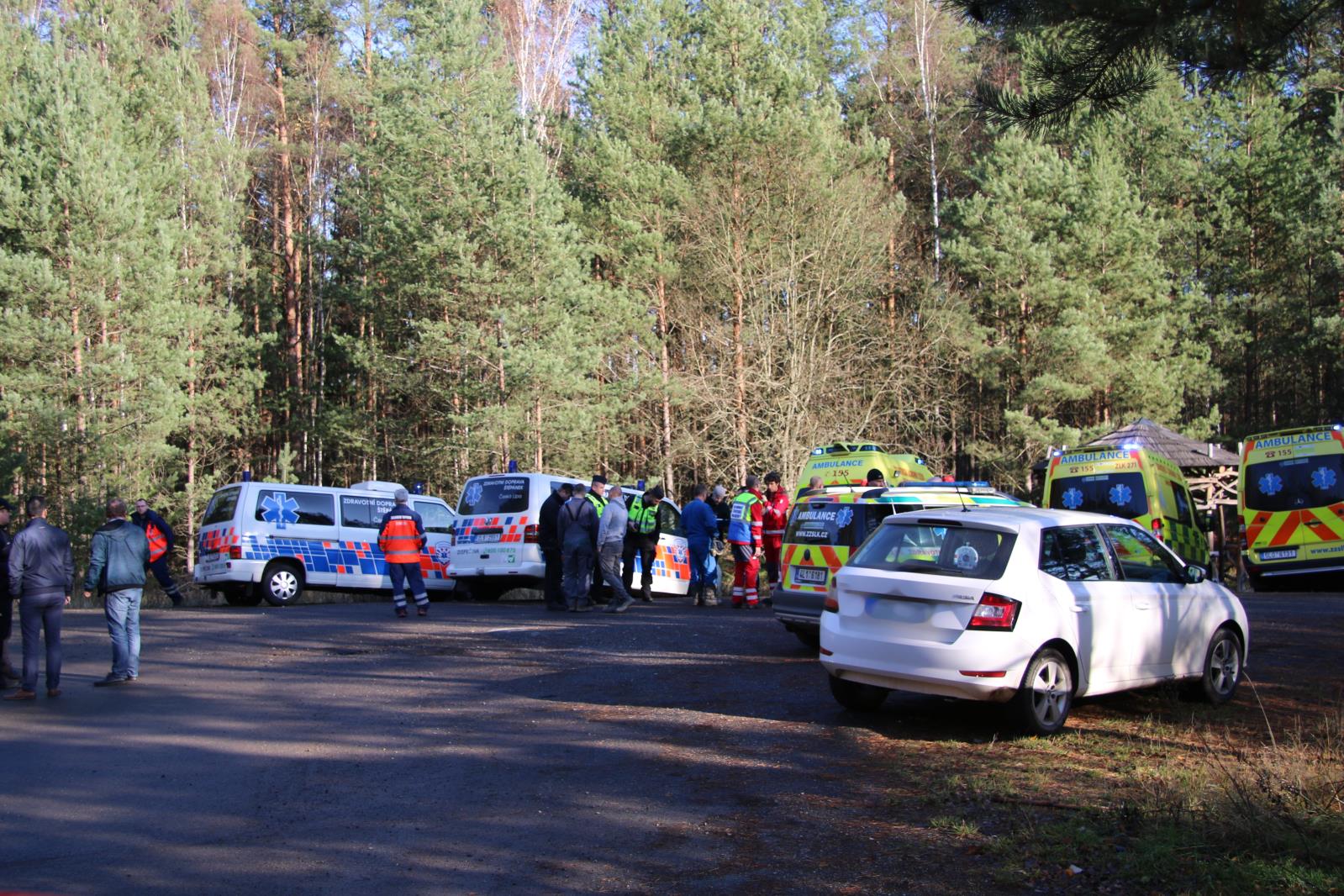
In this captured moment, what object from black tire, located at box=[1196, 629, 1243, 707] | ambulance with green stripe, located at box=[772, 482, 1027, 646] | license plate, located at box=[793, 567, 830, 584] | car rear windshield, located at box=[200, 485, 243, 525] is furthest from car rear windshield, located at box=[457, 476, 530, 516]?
black tire, located at box=[1196, 629, 1243, 707]

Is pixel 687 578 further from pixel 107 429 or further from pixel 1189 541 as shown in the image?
pixel 107 429

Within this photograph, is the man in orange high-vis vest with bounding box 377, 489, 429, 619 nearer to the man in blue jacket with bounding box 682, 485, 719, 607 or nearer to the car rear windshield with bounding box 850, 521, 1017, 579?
the man in blue jacket with bounding box 682, 485, 719, 607

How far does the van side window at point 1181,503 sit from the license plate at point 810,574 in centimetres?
999

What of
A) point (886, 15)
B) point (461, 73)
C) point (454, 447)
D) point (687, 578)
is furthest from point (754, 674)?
point (886, 15)

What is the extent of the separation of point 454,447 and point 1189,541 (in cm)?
2041

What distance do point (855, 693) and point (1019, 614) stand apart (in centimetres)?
163

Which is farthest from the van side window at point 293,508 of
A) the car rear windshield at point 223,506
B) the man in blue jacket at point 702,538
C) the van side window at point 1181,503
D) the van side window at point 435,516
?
the van side window at point 1181,503

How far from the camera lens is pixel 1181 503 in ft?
63.4

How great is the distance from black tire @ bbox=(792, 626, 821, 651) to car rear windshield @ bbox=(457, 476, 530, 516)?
23.5 ft

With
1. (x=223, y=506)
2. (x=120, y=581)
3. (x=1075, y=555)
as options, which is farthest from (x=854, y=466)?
(x=120, y=581)

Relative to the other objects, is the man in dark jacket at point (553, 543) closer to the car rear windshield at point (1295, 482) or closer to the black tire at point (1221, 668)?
the black tire at point (1221, 668)

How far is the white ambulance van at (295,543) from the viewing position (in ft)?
61.9

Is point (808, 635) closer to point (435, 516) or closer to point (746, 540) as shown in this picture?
point (746, 540)

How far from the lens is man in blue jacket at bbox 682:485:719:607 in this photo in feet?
58.7
